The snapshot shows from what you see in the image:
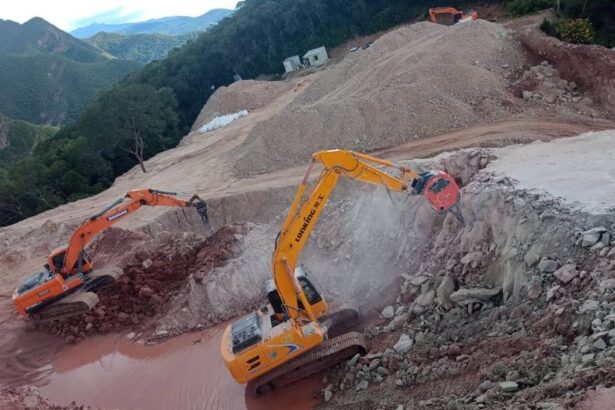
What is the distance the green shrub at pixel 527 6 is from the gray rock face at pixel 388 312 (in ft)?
91.4

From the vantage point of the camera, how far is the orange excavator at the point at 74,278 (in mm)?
16547

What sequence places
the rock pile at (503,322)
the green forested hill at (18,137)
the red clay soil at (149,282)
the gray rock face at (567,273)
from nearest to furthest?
1. the rock pile at (503,322)
2. the gray rock face at (567,273)
3. the red clay soil at (149,282)
4. the green forested hill at (18,137)

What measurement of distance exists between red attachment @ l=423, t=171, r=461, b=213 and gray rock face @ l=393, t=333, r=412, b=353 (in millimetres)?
2870

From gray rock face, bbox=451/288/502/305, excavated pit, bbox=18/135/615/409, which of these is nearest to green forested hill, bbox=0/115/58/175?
excavated pit, bbox=18/135/615/409

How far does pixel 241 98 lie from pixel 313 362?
35.2 meters

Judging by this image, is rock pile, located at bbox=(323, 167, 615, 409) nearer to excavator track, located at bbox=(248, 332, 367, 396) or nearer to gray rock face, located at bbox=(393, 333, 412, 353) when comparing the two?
gray rock face, located at bbox=(393, 333, 412, 353)

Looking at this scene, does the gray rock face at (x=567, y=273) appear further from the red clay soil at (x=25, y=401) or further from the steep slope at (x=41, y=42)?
the steep slope at (x=41, y=42)

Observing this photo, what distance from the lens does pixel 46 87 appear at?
105m

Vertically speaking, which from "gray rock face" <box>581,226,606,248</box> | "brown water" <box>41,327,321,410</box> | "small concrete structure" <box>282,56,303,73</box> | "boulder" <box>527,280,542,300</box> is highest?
"small concrete structure" <box>282,56,303,73</box>

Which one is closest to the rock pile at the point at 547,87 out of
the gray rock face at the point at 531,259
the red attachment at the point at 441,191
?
the red attachment at the point at 441,191

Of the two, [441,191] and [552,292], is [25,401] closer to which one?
[441,191]

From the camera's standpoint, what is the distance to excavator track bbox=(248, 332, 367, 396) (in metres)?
10.8

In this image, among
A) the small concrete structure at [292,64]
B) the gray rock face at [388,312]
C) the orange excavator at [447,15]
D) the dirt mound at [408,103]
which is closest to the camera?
the gray rock face at [388,312]

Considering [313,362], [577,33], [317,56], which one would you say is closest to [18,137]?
[317,56]
